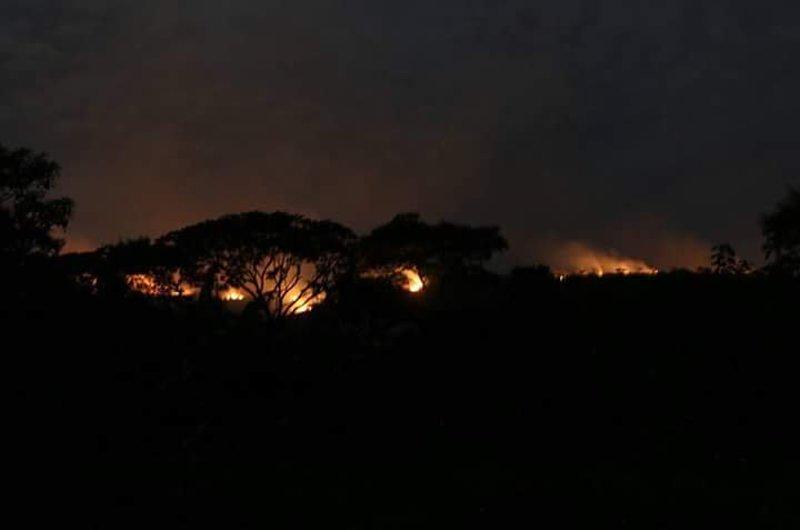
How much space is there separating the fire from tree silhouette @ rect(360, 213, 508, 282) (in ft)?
0.97

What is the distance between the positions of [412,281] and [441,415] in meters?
37.1

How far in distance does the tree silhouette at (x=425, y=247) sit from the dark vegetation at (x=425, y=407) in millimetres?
24811

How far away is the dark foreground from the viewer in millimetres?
11055

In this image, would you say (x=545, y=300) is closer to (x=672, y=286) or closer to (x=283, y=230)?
(x=672, y=286)

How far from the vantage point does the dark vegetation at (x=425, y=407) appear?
11.1 metres

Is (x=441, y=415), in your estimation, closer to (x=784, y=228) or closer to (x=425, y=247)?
(x=784, y=228)

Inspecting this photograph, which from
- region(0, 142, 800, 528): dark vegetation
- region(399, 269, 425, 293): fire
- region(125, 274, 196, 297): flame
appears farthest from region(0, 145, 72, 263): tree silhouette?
region(399, 269, 425, 293): fire

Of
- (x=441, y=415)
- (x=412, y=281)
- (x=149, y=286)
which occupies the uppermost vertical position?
(x=412, y=281)

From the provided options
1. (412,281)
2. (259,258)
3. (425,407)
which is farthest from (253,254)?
(425,407)

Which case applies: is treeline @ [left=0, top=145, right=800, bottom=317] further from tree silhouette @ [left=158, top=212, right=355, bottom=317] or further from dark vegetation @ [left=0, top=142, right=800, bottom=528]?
dark vegetation @ [left=0, top=142, right=800, bottom=528]

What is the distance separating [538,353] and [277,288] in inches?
1078

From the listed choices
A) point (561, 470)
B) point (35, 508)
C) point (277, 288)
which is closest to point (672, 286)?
point (561, 470)

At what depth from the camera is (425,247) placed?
55.2m

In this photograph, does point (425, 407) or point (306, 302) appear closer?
point (425, 407)
